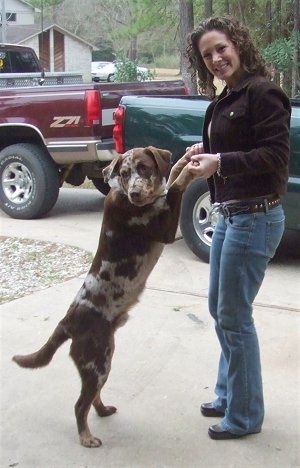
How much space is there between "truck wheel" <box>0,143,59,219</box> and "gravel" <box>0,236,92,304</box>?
0.99 meters

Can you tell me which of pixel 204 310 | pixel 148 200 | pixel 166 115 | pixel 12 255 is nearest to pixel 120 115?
pixel 166 115

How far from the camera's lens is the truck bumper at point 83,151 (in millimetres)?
7953

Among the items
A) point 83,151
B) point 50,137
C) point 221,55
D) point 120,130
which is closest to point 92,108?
point 83,151

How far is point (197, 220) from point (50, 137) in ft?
8.31

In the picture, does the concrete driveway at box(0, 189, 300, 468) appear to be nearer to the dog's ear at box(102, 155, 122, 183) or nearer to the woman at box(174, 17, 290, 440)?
the woman at box(174, 17, 290, 440)

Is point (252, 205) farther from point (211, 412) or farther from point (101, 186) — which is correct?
point (101, 186)

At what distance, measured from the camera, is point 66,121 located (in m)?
8.06

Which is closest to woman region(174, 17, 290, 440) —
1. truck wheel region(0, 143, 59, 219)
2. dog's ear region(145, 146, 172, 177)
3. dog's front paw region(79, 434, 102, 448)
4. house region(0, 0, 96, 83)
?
dog's ear region(145, 146, 172, 177)

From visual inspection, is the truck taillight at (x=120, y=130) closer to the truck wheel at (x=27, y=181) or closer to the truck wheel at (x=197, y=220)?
the truck wheel at (x=197, y=220)

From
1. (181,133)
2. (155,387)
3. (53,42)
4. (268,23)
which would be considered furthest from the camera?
(53,42)

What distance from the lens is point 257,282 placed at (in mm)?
3186

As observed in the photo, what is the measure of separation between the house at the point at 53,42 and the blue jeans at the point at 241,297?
4913cm

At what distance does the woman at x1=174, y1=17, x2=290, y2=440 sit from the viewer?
289 centimetres

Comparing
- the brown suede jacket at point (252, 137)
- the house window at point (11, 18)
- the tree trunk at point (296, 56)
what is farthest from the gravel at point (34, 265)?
the house window at point (11, 18)
